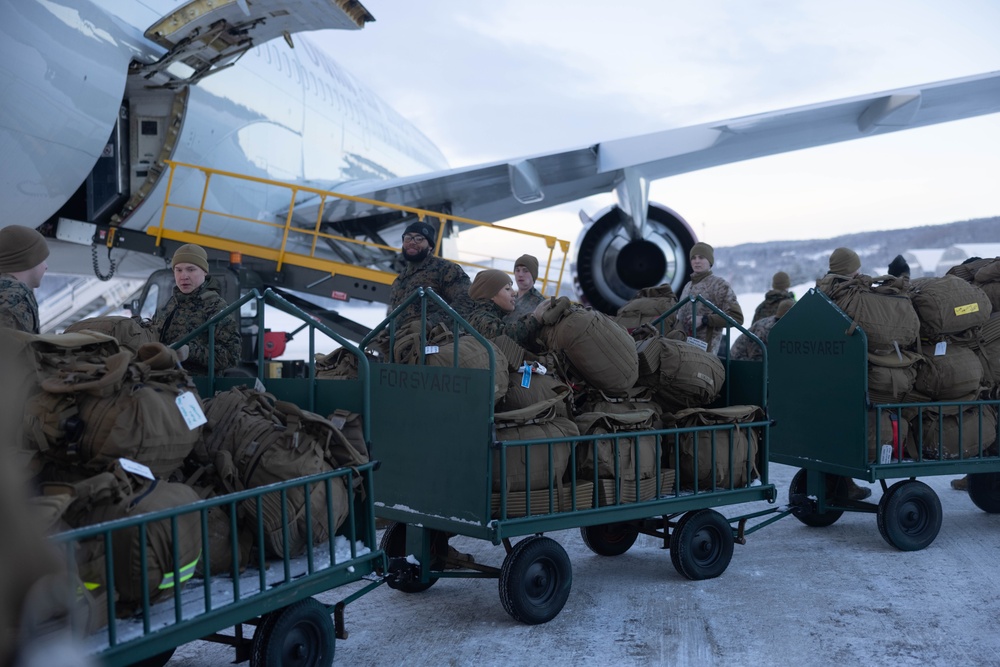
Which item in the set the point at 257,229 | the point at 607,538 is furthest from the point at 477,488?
the point at 257,229

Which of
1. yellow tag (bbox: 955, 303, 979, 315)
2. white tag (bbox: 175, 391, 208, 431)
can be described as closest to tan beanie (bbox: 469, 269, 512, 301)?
white tag (bbox: 175, 391, 208, 431)

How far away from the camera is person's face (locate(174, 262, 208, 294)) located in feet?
17.1

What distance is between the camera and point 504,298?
5.18 m

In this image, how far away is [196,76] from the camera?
9344 mm

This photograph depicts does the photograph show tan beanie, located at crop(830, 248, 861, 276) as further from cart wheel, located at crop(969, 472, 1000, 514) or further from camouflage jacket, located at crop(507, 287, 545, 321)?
camouflage jacket, located at crop(507, 287, 545, 321)

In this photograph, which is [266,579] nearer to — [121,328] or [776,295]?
[121,328]

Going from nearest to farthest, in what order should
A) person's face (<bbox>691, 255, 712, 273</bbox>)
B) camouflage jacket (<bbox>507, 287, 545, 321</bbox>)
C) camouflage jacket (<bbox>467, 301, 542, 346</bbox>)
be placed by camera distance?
camouflage jacket (<bbox>467, 301, 542, 346</bbox>) → camouflage jacket (<bbox>507, 287, 545, 321</bbox>) → person's face (<bbox>691, 255, 712, 273</bbox>)

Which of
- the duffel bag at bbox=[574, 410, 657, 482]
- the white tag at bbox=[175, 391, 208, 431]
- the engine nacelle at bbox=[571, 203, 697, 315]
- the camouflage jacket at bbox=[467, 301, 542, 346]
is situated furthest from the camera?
the engine nacelle at bbox=[571, 203, 697, 315]

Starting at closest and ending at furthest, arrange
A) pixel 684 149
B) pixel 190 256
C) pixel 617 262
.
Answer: pixel 190 256, pixel 684 149, pixel 617 262

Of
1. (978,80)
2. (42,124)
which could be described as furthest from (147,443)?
(978,80)

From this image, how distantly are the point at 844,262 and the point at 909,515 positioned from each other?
180cm

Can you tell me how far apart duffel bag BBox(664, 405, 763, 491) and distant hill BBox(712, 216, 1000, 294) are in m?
45.2

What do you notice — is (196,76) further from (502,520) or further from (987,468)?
(987,468)

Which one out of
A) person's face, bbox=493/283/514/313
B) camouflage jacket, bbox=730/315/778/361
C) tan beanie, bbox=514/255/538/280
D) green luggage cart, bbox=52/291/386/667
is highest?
tan beanie, bbox=514/255/538/280
